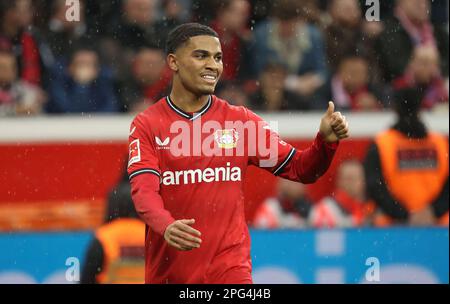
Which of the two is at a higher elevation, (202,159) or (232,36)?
(232,36)

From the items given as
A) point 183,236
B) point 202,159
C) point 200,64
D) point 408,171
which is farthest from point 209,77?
point 408,171

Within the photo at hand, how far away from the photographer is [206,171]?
7.11m

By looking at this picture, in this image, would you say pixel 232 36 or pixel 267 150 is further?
pixel 232 36

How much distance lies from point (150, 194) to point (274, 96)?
15.7 feet

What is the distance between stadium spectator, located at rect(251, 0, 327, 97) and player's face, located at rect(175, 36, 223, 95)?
4.63m

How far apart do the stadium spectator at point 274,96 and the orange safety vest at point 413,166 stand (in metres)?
0.93

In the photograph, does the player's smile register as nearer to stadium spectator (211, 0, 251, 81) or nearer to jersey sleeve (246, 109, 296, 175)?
jersey sleeve (246, 109, 296, 175)

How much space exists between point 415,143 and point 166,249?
4.37 metres

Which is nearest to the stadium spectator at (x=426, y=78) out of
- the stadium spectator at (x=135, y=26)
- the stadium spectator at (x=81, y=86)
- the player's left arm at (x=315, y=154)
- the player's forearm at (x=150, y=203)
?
the stadium spectator at (x=135, y=26)

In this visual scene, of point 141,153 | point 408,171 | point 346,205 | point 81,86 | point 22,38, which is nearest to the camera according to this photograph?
point 141,153

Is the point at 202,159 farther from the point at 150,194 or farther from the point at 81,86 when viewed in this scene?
the point at 81,86

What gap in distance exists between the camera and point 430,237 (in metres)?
10.5

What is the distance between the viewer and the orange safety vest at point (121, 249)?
8.36m

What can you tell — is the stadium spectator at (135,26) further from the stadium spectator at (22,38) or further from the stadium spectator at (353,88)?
the stadium spectator at (353,88)
